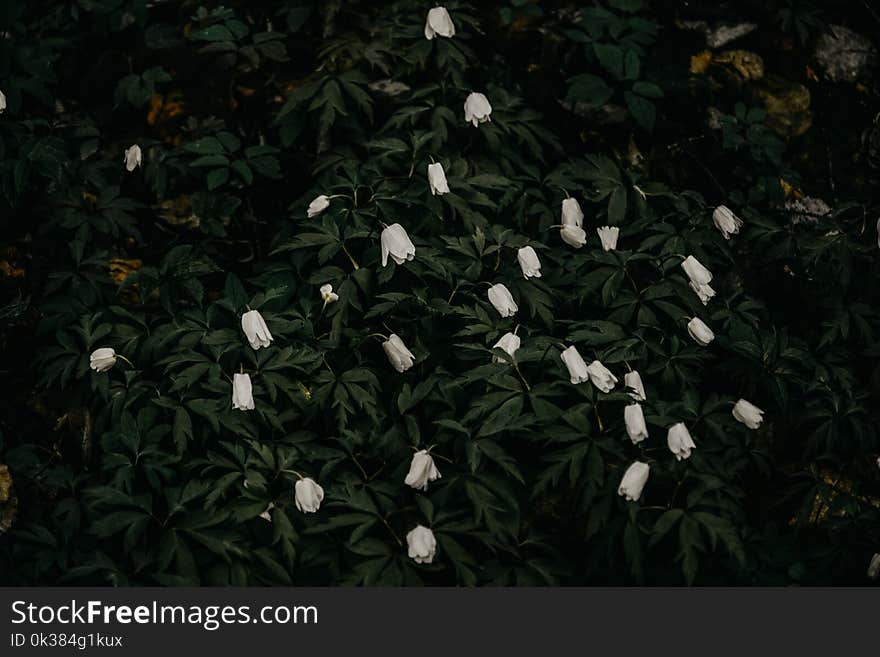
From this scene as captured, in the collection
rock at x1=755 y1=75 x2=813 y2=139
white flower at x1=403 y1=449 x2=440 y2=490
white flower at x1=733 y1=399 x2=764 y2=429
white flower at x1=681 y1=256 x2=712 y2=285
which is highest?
rock at x1=755 y1=75 x2=813 y2=139

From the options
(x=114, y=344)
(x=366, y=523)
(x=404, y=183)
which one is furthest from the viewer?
(x=404, y=183)

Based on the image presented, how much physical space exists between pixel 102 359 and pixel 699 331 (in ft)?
7.00

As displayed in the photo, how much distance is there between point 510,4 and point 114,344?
2497mm

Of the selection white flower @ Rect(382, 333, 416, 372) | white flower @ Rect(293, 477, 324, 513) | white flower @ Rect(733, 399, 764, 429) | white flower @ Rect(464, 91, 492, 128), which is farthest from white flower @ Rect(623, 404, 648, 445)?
white flower @ Rect(464, 91, 492, 128)

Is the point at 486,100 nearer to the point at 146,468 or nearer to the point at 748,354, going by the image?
the point at 748,354

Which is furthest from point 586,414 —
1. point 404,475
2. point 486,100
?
point 486,100

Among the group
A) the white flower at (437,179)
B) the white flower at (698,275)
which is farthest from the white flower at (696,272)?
the white flower at (437,179)

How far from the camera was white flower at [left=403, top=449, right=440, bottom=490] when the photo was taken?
297 centimetres

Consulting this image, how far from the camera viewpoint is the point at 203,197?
3.97 m

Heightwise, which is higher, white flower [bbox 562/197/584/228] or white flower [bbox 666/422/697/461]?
white flower [bbox 562/197/584/228]

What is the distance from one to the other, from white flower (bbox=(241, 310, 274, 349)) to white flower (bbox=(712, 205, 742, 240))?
6.13 ft

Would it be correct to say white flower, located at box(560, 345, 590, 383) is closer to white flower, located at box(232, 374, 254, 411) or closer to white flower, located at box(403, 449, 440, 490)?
white flower, located at box(403, 449, 440, 490)

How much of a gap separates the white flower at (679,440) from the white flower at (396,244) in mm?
1104

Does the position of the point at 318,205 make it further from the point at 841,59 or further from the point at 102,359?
the point at 841,59
